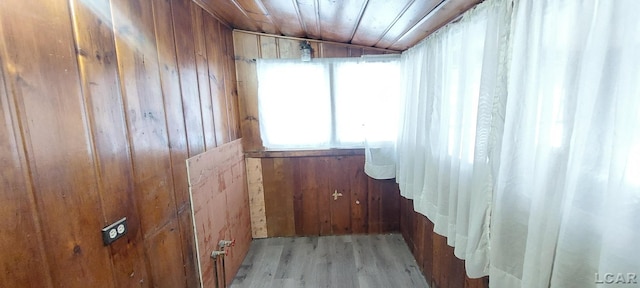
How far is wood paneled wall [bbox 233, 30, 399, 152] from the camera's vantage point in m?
2.35

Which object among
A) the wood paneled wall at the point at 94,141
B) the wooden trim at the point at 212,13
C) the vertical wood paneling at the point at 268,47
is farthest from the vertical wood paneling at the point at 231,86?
the wood paneled wall at the point at 94,141

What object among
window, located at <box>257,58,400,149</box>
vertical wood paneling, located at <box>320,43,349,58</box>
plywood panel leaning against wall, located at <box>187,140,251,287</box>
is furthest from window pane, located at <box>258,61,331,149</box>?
plywood panel leaning against wall, located at <box>187,140,251,287</box>

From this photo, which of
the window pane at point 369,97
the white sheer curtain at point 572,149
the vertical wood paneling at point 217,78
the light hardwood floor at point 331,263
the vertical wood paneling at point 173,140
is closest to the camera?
the white sheer curtain at point 572,149

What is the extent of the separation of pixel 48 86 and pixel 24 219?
0.40 metres

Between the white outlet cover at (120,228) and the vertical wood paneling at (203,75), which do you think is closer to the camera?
the white outlet cover at (120,228)

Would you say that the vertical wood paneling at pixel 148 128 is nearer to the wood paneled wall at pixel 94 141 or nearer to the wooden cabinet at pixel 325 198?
the wood paneled wall at pixel 94 141

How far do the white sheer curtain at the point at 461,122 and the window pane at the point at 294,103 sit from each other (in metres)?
0.88

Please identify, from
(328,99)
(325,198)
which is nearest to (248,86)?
(328,99)

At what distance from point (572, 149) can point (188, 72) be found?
1.83 m

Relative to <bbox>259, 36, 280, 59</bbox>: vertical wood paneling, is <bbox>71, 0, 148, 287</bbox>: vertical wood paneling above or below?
below

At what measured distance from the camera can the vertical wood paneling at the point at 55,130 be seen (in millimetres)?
693

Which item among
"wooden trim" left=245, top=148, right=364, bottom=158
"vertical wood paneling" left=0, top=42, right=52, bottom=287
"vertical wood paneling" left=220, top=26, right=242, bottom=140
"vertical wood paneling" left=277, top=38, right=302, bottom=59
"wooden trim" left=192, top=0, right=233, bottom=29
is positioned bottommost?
"wooden trim" left=245, top=148, right=364, bottom=158

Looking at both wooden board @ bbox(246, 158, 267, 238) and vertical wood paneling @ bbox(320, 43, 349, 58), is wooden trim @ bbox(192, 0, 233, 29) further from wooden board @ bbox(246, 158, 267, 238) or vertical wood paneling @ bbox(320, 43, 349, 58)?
wooden board @ bbox(246, 158, 267, 238)

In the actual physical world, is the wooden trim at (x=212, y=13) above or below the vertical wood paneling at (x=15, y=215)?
above
